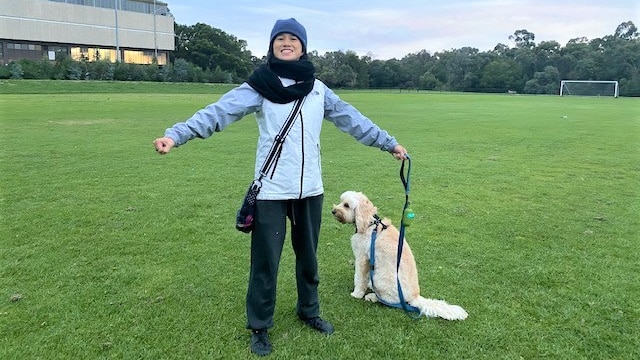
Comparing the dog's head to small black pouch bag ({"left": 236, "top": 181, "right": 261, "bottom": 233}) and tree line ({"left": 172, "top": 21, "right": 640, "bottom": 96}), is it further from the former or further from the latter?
tree line ({"left": 172, "top": 21, "right": 640, "bottom": 96})

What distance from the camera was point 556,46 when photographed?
320ft

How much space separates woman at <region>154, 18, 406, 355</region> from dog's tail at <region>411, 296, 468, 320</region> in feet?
3.70

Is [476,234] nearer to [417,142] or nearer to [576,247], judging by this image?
[576,247]

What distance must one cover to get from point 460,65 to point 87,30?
68.0m

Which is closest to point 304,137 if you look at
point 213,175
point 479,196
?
point 479,196

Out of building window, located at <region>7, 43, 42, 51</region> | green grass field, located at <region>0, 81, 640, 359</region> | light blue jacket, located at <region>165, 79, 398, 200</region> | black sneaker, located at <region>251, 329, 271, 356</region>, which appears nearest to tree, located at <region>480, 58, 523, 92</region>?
building window, located at <region>7, 43, 42, 51</region>

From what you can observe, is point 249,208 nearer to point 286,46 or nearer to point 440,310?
point 286,46

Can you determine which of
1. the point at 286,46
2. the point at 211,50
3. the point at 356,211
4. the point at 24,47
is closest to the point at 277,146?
the point at 286,46

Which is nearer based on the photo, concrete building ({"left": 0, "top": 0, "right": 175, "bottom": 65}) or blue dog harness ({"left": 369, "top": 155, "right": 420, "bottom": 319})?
blue dog harness ({"left": 369, "top": 155, "right": 420, "bottom": 319})

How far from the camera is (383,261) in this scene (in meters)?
4.23

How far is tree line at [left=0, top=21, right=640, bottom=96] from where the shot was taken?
83.7 m

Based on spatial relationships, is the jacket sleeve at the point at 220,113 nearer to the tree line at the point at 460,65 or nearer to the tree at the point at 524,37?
the tree line at the point at 460,65

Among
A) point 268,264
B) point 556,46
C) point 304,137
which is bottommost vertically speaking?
point 268,264

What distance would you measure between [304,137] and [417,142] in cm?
1220
